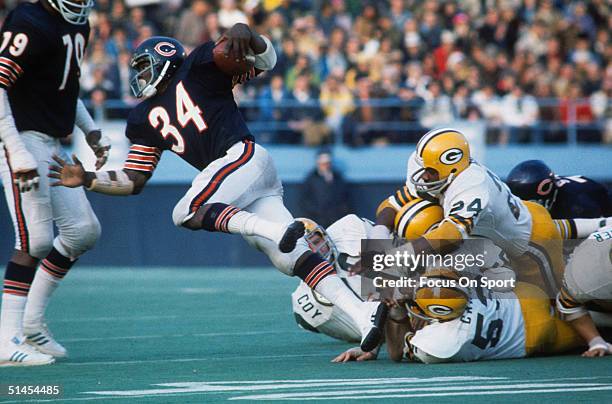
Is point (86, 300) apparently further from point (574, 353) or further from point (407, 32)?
point (407, 32)

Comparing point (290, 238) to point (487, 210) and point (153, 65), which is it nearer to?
point (487, 210)

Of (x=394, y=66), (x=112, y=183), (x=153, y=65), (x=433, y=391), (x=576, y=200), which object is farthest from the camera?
(x=394, y=66)

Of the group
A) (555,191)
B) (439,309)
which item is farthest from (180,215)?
(555,191)

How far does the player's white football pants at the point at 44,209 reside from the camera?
698 centimetres

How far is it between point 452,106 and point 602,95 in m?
2.25

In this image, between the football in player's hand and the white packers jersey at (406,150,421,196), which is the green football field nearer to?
the white packers jersey at (406,150,421,196)

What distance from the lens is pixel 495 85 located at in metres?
17.4

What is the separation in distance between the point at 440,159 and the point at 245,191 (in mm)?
1121

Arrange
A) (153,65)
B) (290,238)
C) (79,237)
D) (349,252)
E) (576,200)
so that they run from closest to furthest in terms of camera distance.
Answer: (290,238)
(153,65)
(79,237)
(349,252)
(576,200)

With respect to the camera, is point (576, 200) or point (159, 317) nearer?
point (576, 200)

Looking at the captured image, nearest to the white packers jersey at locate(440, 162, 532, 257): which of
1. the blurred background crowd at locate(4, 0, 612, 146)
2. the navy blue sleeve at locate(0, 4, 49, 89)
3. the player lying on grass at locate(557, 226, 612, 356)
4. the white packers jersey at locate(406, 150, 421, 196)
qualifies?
the white packers jersey at locate(406, 150, 421, 196)

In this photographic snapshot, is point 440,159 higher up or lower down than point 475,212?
higher up

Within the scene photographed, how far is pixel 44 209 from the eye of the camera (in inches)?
276

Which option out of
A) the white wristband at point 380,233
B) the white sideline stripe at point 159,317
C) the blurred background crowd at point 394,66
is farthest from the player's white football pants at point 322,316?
the blurred background crowd at point 394,66
